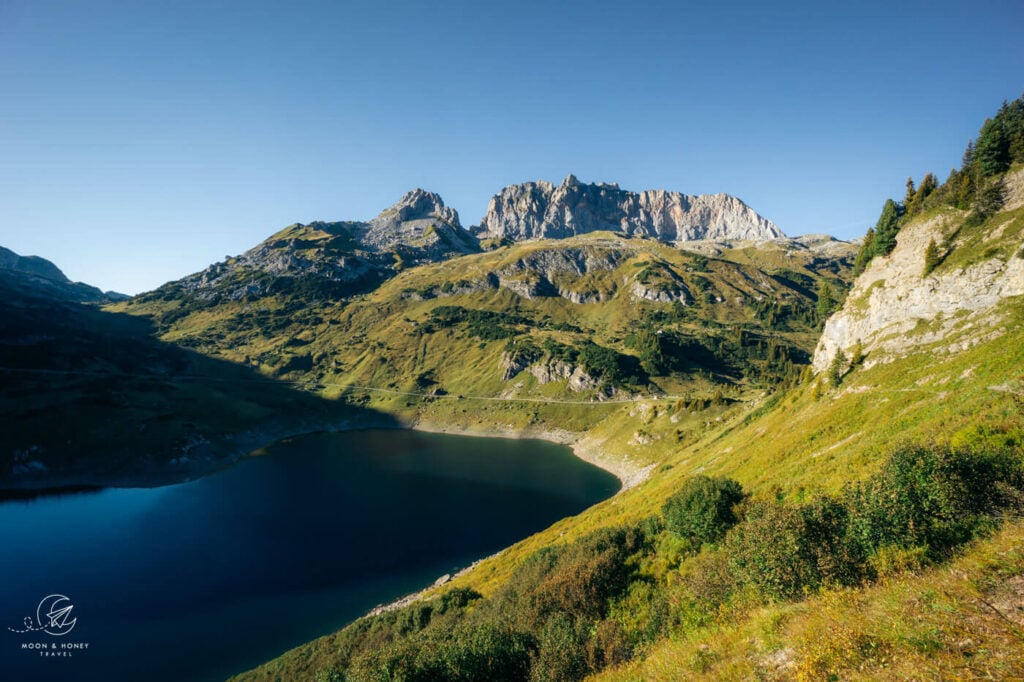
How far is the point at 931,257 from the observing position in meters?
48.0

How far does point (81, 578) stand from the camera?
70.0 m

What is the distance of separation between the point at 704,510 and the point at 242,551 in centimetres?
8903

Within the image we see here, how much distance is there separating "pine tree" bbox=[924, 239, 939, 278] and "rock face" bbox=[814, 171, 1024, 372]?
0.87 m

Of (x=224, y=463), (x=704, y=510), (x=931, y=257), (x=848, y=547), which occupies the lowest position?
(x=224, y=463)

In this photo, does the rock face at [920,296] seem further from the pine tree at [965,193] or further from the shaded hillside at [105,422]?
the shaded hillside at [105,422]

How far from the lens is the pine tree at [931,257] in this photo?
47.7 m

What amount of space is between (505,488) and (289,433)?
124 metres

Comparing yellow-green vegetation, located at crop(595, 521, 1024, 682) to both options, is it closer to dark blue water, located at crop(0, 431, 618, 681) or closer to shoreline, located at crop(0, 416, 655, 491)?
dark blue water, located at crop(0, 431, 618, 681)

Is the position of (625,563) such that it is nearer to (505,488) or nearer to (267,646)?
(267,646)

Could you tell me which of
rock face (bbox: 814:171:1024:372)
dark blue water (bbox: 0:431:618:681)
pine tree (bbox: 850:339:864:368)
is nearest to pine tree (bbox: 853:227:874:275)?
rock face (bbox: 814:171:1024:372)

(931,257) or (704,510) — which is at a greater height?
(931,257)

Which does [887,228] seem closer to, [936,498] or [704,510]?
[704,510]

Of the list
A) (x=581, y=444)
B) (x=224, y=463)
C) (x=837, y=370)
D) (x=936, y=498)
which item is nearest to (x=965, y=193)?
(x=837, y=370)

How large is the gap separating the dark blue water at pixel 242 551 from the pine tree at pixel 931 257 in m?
79.4
